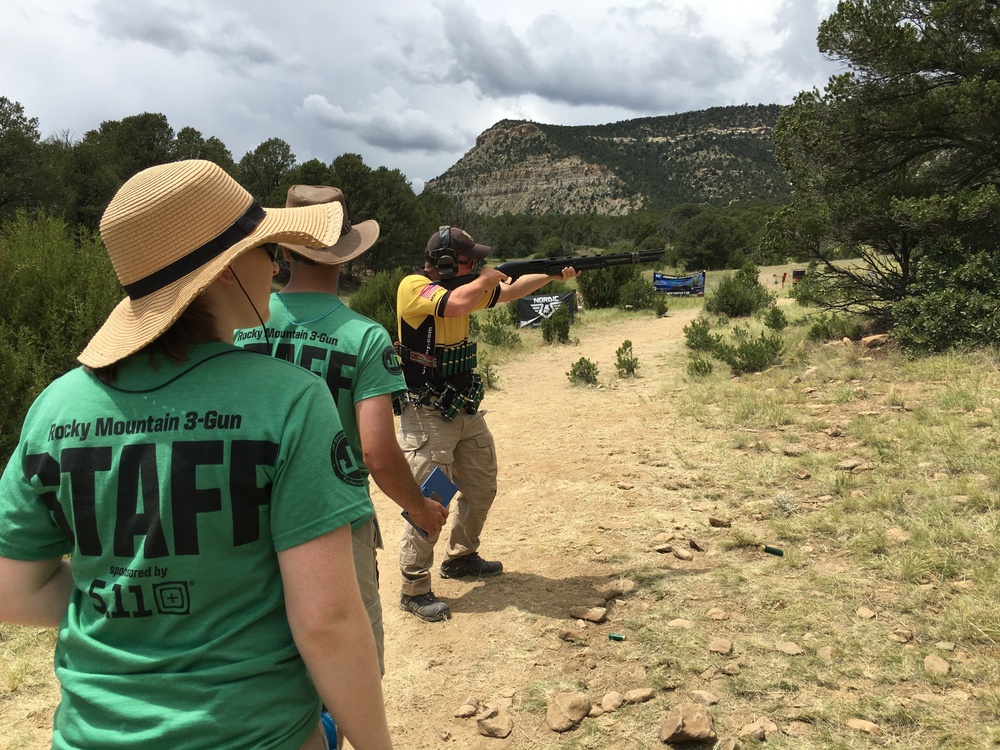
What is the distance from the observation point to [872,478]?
15.4ft

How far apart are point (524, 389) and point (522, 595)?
5.89m

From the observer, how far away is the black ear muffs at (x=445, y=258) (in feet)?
11.5

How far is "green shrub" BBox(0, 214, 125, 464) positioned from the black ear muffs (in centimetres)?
369

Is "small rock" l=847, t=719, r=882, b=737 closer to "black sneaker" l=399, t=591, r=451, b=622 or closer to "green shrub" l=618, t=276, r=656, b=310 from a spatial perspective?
"black sneaker" l=399, t=591, r=451, b=622

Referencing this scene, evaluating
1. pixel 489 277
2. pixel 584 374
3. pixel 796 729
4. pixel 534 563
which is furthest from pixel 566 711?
pixel 584 374

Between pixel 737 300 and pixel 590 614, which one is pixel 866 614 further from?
pixel 737 300

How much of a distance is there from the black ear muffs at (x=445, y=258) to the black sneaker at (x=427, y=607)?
177 centimetres

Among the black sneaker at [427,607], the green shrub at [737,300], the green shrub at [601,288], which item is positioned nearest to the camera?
the black sneaker at [427,607]

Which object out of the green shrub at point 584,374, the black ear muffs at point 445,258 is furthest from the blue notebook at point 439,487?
the green shrub at point 584,374

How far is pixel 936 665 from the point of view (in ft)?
8.92

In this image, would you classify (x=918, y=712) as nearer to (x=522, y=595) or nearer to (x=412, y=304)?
(x=522, y=595)

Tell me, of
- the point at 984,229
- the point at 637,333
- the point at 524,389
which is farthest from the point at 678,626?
the point at 637,333

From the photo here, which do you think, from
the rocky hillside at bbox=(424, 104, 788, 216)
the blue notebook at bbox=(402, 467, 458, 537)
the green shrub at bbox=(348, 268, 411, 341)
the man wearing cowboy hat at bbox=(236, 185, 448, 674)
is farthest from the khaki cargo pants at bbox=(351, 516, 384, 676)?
the rocky hillside at bbox=(424, 104, 788, 216)

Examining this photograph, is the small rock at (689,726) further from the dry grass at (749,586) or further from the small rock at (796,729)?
the small rock at (796,729)
